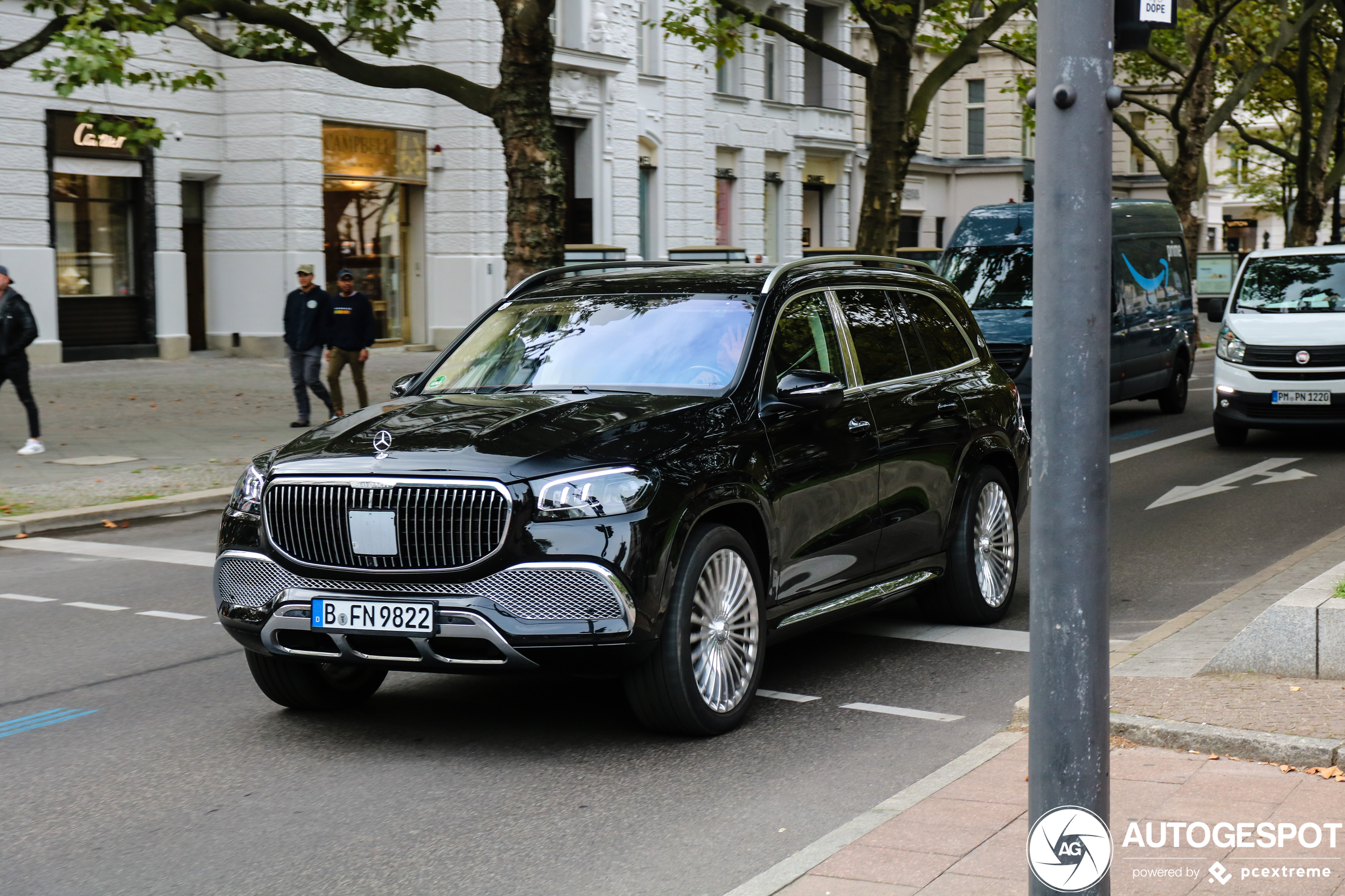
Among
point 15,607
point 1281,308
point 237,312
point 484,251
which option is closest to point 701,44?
point 484,251

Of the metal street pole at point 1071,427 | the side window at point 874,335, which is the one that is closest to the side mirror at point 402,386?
the side window at point 874,335

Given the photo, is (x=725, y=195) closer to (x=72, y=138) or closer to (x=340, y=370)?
(x=72, y=138)

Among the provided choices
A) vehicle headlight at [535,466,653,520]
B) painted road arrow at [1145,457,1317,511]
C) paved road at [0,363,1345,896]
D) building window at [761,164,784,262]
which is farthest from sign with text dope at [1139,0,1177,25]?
building window at [761,164,784,262]

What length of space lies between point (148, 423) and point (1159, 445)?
36.1 feet

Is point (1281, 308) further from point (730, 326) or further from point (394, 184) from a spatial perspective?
point (394, 184)

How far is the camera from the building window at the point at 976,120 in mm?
55188

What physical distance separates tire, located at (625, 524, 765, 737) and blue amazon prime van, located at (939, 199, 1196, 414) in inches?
424

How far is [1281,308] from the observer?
1603 centimetres

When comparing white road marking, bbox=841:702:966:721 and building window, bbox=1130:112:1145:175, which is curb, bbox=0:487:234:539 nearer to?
white road marking, bbox=841:702:966:721

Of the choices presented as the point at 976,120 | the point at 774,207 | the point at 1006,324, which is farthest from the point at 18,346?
the point at 976,120

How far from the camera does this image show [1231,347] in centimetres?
1584

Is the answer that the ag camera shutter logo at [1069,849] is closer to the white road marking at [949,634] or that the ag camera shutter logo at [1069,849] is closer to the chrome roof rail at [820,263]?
the chrome roof rail at [820,263]

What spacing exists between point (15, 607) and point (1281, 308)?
1210 centimetres

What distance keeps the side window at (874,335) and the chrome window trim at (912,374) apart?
1cm
